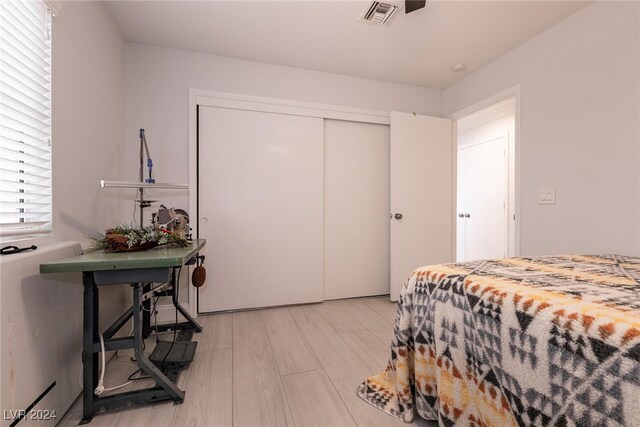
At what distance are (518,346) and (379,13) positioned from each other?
2164mm

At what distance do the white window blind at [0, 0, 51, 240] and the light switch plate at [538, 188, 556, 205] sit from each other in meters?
3.16

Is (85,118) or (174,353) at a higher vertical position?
(85,118)

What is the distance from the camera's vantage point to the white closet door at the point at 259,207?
2.51m

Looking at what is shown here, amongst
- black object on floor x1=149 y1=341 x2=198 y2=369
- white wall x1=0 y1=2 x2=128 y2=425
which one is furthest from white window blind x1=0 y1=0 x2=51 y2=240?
black object on floor x1=149 y1=341 x2=198 y2=369

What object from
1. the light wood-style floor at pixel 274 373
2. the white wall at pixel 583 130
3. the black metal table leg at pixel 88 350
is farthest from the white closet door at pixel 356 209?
the black metal table leg at pixel 88 350

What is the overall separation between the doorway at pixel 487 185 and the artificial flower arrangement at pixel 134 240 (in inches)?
140

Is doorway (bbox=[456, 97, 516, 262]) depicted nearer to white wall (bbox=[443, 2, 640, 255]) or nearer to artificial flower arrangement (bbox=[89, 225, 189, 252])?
white wall (bbox=[443, 2, 640, 255])

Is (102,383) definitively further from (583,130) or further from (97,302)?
(583,130)

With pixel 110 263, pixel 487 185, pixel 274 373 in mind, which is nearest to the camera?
pixel 110 263

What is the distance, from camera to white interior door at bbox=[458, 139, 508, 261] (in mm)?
3752

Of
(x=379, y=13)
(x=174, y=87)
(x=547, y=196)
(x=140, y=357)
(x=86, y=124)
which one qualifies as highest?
(x=379, y=13)

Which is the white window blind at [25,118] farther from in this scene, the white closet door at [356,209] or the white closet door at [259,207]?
the white closet door at [356,209]

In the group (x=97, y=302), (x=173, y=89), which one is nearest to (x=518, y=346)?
(x=97, y=302)

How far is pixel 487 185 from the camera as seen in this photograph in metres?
3.99
